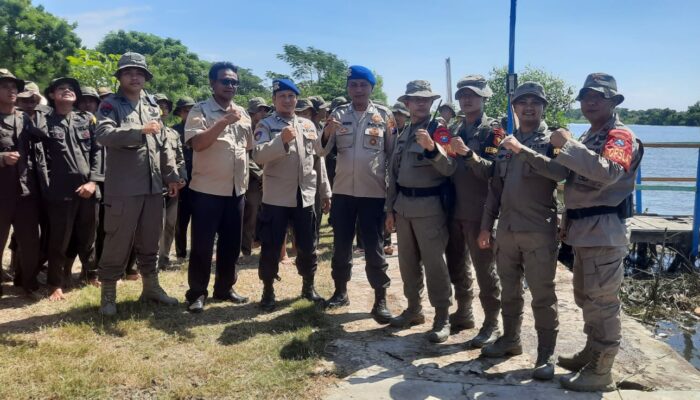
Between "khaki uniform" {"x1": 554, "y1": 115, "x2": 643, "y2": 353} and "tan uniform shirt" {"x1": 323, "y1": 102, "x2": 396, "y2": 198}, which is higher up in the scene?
"tan uniform shirt" {"x1": 323, "y1": 102, "x2": 396, "y2": 198}

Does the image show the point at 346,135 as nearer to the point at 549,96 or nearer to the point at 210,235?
the point at 210,235

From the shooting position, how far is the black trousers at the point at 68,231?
497cm

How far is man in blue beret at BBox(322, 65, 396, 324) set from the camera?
14.5ft

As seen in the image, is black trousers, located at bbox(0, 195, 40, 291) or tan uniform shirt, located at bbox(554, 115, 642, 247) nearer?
tan uniform shirt, located at bbox(554, 115, 642, 247)

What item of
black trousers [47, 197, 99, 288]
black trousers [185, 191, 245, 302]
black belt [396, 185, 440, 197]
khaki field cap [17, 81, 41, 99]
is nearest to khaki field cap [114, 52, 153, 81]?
black trousers [185, 191, 245, 302]

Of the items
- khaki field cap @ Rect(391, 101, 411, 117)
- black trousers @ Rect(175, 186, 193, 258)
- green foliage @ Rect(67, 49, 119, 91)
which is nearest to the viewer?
black trousers @ Rect(175, 186, 193, 258)

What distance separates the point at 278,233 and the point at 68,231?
2139 millimetres

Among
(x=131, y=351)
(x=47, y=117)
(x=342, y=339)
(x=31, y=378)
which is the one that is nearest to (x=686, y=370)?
(x=342, y=339)

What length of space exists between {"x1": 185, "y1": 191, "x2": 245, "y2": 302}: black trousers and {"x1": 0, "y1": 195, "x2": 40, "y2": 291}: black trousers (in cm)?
157

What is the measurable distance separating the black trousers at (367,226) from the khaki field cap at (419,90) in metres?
1.02

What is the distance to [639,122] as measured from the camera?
36.9m

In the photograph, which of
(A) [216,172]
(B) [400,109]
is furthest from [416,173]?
(B) [400,109]

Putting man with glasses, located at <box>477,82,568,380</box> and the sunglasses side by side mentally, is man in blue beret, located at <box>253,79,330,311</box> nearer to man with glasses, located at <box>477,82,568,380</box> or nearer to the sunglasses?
the sunglasses

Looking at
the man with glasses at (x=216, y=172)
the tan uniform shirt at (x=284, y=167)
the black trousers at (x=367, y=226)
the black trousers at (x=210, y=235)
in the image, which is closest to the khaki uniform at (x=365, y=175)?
the black trousers at (x=367, y=226)
